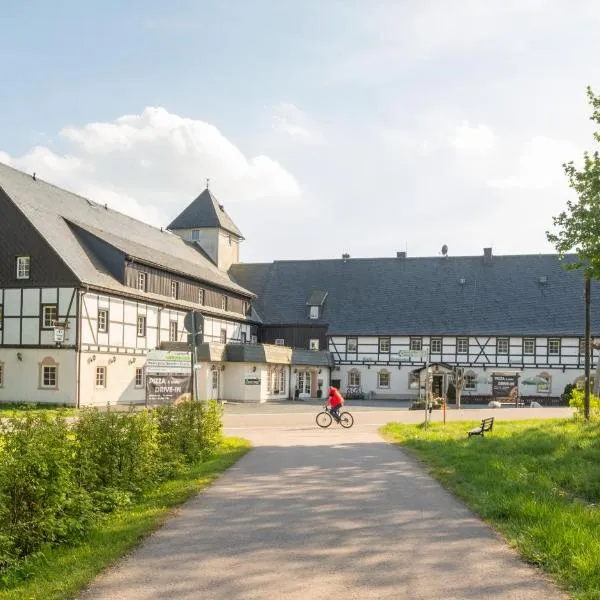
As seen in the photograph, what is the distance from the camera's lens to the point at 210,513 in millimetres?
9055

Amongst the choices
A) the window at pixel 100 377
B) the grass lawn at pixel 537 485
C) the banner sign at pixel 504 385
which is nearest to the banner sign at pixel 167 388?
the grass lawn at pixel 537 485

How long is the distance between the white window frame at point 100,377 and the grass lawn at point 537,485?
700 inches

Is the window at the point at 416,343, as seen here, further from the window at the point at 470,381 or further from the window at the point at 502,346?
the window at the point at 502,346

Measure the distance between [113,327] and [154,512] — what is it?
1073 inches

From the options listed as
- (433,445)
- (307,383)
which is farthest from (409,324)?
(433,445)

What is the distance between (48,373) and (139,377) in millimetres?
5510

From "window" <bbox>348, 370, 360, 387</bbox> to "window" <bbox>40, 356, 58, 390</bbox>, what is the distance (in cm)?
2427

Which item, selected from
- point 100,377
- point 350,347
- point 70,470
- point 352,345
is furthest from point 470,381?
point 70,470

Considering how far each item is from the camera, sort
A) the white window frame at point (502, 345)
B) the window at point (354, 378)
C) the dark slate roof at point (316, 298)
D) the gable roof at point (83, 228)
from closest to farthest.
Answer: the gable roof at point (83, 228)
the white window frame at point (502, 345)
the window at point (354, 378)
the dark slate roof at point (316, 298)

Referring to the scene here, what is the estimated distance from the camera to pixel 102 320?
34.6 m

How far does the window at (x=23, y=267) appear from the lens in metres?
33.7

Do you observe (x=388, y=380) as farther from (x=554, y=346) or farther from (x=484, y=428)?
(x=484, y=428)

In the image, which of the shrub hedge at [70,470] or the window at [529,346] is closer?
the shrub hedge at [70,470]

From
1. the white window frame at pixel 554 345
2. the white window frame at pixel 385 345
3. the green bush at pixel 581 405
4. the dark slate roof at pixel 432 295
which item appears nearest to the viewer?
the green bush at pixel 581 405
